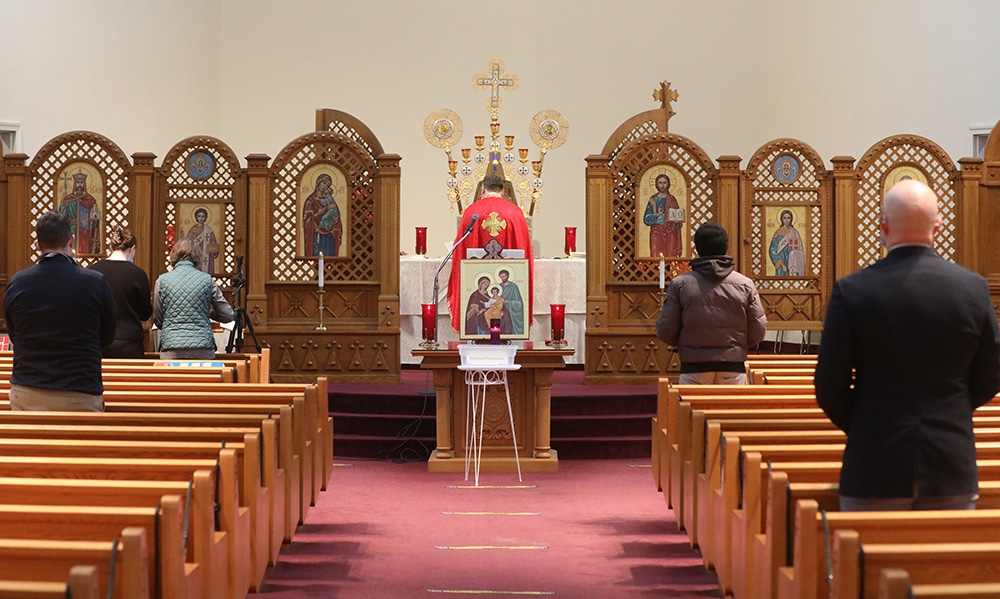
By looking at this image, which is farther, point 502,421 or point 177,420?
point 502,421

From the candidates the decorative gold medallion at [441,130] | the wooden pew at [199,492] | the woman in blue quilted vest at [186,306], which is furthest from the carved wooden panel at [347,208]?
the wooden pew at [199,492]

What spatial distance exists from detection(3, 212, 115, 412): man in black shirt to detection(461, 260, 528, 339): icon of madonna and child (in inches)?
123

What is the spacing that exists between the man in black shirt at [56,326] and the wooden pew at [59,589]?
2.75 m

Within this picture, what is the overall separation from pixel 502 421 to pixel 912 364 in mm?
4911

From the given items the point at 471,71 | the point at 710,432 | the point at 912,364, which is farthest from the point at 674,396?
the point at 471,71

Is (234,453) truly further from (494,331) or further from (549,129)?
(549,129)

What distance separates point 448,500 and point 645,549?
1.56 metres

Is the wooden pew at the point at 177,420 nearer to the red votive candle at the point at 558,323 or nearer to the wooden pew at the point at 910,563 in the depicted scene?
the wooden pew at the point at 910,563

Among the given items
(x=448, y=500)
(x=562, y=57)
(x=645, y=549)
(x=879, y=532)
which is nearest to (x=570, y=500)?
(x=448, y=500)

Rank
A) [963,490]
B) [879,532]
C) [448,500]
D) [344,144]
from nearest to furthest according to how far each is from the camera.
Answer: [879,532]
[963,490]
[448,500]
[344,144]

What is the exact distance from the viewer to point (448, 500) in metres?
A: 6.96

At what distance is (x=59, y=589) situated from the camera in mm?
2439

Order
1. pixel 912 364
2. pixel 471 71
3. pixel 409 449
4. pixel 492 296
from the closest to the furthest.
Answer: pixel 912 364 → pixel 492 296 → pixel 409 449 → pixel 471 71

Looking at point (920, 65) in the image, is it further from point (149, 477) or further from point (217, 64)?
point (149, 477)
